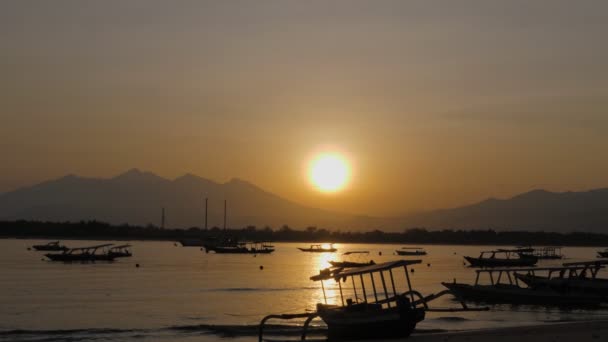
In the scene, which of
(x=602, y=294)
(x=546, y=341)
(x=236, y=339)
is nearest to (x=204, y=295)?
(x=236, y=339)

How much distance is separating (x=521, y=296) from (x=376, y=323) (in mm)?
20184

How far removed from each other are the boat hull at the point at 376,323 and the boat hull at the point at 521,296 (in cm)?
1614

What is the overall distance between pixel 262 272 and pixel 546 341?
57.9 metres

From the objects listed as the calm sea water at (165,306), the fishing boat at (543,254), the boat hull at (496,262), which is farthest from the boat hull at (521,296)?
the fishing boat at (543,254)

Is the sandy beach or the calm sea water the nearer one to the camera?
the sandy beach

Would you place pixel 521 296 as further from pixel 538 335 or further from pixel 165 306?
pixel 165 306

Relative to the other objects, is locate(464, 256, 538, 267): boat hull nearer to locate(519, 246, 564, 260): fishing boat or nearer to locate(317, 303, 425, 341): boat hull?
locate(519, 246, 564, 260): fishing boat

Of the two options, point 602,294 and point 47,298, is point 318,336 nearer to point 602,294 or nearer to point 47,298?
point 602,294

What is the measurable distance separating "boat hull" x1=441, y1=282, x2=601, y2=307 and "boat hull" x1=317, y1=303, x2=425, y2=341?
16138 millimetres

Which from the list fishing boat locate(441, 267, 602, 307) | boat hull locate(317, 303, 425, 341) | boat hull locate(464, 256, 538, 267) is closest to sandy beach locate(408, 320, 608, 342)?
boat hull locate(317, 303, 425, 341)

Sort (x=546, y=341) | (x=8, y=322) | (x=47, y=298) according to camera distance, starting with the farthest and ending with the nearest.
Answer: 1. (x=47, y=298)
2. (x=8, y=322)
3. (x=546, y=341)

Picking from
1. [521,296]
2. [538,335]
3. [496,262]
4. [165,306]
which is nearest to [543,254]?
[496,262]

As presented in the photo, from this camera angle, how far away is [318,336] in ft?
107

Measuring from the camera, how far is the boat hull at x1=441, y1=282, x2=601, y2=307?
44.6m
